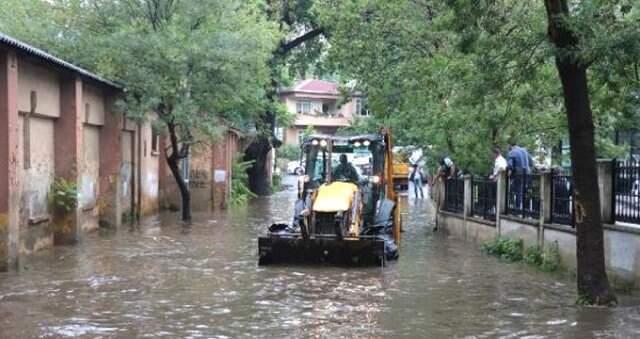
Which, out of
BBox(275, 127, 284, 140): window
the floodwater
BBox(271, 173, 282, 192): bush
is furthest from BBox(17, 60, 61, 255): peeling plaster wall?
BBox(271, 173, 282, 192): bush

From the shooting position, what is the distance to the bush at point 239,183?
37.8m

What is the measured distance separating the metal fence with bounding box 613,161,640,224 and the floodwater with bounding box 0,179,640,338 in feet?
4.88

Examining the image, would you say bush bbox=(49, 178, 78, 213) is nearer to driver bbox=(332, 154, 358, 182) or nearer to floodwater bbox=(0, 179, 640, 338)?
floodwater bbox=(0, 179, 640, 338)

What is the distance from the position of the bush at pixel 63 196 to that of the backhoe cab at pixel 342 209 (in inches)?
209

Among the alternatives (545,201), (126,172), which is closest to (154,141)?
(126,172)

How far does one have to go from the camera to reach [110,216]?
22.3 meters

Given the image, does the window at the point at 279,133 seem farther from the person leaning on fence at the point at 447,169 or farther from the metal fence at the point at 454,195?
the metal fence at the point at 454,195

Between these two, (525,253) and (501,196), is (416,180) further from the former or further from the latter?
(525,253)

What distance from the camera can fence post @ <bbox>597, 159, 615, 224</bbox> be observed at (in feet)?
41.9

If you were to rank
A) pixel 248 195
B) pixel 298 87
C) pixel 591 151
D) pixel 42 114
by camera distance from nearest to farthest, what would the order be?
1. pixel 591 151
2. pixel 42 114
3. pixel 248 195
4. pixel 298 87

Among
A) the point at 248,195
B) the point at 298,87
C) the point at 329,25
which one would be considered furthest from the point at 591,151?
the point at 298,87

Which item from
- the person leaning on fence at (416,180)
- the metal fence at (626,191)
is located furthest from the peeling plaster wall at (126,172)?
the person leaning on fence at (416,180)

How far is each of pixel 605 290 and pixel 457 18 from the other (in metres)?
4.14

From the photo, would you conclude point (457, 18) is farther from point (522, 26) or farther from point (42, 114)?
point (42, 114)
